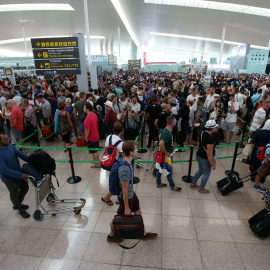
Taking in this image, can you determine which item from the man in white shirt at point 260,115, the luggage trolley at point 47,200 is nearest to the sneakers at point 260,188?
the man in white shirt at point 260,115

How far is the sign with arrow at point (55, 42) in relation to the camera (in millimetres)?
7719

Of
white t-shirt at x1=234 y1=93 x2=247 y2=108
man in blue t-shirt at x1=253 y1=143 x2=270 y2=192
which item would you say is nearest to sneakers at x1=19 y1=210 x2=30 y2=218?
man in blue t-shirt at x1=253 y1=143 x2=270 y2=192

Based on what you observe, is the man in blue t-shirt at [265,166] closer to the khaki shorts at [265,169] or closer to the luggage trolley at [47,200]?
the khaki shorts at [265,169]

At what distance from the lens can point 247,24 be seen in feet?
92.2

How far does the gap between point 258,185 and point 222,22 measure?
101ft

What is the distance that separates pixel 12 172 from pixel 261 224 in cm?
409

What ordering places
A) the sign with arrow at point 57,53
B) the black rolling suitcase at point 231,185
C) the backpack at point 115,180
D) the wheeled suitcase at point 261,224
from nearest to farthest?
the backpack at point 115,180
the wheeled suitcase at point 261,224
the black rolling suitcase at point 231,185
the sign with arrow at point 57,53

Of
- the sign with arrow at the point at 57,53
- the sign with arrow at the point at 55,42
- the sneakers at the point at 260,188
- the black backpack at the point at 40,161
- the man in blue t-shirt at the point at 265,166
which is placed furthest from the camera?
the sign with arrow at the point at 57,53

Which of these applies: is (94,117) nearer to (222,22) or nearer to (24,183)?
(24,183)

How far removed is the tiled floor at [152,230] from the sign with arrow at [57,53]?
18.4ft

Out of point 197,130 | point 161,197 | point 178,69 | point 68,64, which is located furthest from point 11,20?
point 161,197

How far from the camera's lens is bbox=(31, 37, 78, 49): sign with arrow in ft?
25.3

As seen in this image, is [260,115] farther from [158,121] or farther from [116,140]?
[116,140]

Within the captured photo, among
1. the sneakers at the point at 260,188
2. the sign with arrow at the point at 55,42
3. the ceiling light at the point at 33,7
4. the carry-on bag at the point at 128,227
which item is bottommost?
the sneakers at the point at 260,188
